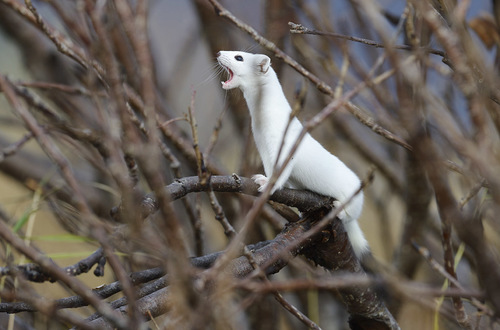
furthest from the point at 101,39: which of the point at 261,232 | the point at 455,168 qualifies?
the point at 261,232

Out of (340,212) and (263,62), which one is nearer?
(340,212)

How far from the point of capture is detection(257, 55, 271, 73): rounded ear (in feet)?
4.70

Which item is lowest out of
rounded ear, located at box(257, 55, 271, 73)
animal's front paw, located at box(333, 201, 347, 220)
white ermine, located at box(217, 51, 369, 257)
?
animal's front paw, located at box(333, 201, 347, 220)

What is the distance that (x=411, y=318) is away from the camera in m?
2.20

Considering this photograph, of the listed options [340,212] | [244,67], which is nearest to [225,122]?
[244,67]

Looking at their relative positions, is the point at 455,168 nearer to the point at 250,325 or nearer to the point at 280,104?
the point at 280,104

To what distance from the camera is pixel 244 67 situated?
4.78ft

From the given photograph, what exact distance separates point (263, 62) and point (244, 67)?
0.05 metres

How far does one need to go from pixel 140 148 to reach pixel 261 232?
4.36ft

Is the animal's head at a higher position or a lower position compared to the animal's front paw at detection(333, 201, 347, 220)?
higher

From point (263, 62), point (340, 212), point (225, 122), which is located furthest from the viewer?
point (225, 122)

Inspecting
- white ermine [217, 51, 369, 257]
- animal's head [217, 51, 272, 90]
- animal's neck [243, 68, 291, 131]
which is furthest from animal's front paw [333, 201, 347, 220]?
animal's head [217, 51, 272, 90]

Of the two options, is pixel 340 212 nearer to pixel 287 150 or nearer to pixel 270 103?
pixel 287 150

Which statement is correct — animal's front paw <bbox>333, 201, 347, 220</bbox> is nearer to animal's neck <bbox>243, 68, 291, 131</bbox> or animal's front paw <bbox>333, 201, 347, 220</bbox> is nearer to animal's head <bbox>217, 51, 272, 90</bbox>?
animal's neck <bbox>243, 68, 291, 131</bbox>
